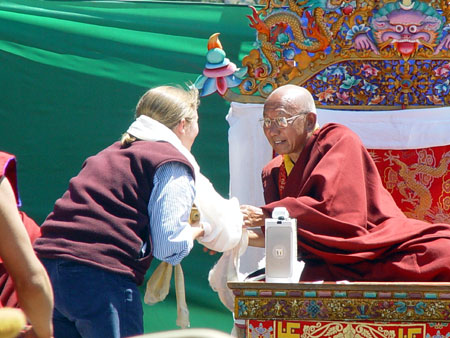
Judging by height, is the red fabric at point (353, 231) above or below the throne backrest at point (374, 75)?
below

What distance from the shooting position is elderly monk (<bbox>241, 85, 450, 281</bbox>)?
368cm

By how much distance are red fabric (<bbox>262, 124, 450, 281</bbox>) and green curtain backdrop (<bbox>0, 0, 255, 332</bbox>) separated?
143 centimetres

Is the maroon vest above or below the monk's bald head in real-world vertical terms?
below

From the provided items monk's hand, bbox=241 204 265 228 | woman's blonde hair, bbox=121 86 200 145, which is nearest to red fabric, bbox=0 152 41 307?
woman's blonde hair, bbox=121 86 200 145

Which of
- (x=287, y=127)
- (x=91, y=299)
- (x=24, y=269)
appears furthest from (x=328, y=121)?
(x=24, y=269)

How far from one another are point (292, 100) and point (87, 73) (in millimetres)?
1676

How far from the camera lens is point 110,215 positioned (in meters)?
2.97

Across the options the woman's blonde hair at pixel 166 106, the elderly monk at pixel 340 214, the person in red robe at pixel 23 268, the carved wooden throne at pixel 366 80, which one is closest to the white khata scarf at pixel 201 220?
the woman's blonde hair at pixel 166 106

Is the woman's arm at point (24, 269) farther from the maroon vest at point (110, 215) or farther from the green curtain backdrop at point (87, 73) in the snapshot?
the green curtain backdrop at point (87, 73)

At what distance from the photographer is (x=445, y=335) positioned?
346 centimetres

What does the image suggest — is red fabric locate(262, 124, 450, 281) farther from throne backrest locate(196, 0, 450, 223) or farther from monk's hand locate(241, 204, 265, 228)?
throne backrest locate(196, 0, 450, 223)

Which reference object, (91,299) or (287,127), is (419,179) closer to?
(287,127)

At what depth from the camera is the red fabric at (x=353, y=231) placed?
365cm

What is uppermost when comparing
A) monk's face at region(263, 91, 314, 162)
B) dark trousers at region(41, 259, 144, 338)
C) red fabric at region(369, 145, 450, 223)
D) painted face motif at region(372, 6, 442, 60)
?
painted face motif at region(372, 6, 442, 60)
